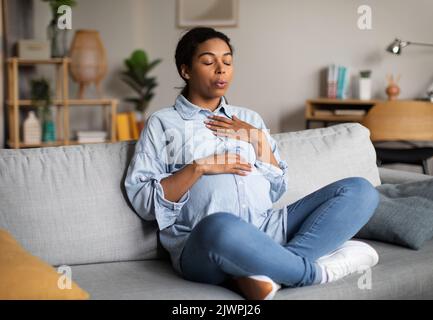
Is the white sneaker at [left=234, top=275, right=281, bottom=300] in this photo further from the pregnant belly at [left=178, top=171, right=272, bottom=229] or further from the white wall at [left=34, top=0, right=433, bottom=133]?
the white wall at [left=34, top=0, right=433, bottom=133]

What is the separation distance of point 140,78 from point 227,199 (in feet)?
13.1

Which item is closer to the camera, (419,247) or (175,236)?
(175,236)

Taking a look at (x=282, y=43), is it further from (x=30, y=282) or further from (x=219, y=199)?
(x=30, y=282)

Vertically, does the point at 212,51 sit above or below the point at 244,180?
above

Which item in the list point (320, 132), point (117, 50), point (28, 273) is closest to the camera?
point (28, 273)

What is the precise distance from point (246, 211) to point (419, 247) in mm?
637

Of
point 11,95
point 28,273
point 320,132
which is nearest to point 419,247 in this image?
point 320,132

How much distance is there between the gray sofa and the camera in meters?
1.84

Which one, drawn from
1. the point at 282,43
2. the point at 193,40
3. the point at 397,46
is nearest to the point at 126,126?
the point at 282,43

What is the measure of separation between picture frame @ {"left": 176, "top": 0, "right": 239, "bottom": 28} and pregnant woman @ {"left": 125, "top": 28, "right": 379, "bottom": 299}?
3545mm
